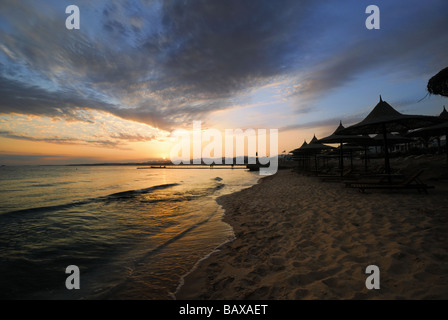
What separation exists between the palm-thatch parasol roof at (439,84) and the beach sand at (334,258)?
140 inches

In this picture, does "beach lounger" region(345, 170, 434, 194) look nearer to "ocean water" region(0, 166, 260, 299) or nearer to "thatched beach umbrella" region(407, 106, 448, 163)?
"thatched beach umbrella" region(407, 106, 448, 163)

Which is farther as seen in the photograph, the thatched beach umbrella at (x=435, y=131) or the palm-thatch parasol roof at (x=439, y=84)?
the thatched beach umbrella at (x=435, y=131)

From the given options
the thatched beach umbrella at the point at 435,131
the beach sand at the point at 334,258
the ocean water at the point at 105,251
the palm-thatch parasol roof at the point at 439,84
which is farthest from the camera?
the thatched beach umbrella at the point at 435,131

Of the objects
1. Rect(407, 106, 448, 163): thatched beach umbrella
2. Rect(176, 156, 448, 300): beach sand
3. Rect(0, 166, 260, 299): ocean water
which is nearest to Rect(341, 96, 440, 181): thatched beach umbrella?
Rect(407, 106, 448, 163): thatched beach umbrella

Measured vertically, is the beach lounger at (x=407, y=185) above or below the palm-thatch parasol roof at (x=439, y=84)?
below

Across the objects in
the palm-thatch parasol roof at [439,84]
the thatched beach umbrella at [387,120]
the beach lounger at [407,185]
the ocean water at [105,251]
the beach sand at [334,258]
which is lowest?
the ocean water at [105,251]

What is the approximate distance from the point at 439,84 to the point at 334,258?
22.0ft

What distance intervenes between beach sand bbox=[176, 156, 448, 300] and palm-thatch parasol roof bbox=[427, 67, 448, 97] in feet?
11.6

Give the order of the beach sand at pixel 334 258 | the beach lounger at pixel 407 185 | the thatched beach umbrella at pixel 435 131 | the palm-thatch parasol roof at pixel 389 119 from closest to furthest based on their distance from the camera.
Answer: the beach sand at pixel 334 258 → the palm-thatch parasol roof at pixel 389 119 → the beach lounger at pixel 407 185 → the thatched beach umbrella at pixel 435 131

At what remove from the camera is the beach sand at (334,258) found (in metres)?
2.47

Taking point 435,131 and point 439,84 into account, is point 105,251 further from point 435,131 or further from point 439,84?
point 435,131

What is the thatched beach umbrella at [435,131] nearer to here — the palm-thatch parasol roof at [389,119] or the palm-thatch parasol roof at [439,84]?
the palm-thatch parasol roof at [389,119]

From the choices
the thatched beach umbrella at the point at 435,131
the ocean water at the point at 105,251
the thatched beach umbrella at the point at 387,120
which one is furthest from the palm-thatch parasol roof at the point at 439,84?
the ocean water at the point at 105,251

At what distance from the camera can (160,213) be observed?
905cm
